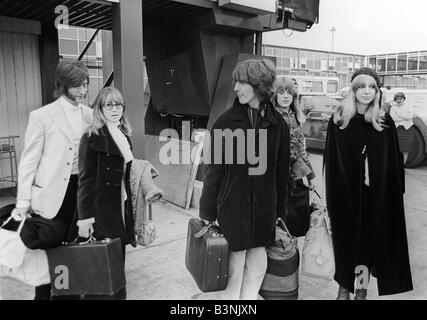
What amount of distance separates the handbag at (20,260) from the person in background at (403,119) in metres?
8.61

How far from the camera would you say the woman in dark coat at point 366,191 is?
2.78 m

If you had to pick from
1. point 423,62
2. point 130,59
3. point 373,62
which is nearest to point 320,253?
point 130,59

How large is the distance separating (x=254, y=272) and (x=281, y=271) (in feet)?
0.62

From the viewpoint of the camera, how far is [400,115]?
9320 millimetres

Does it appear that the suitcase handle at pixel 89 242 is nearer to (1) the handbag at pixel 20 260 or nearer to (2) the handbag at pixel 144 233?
(1) the handbag at pixel 20 260

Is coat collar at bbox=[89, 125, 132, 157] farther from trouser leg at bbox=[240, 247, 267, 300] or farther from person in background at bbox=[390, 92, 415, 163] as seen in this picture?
person in background at bbox=[390, 92, 415, 163]

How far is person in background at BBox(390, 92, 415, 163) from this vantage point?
30.4ft

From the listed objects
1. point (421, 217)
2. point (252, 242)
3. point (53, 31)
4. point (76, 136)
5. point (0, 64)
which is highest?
point (53, 31)

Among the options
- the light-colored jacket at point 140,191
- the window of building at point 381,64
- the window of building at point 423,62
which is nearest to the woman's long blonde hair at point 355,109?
the light-colored jacket at point 140,191

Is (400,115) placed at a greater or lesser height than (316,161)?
greater

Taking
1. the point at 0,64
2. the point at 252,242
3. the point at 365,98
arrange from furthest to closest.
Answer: the point at 0,64, the point at 365,98, the point at 252,242
